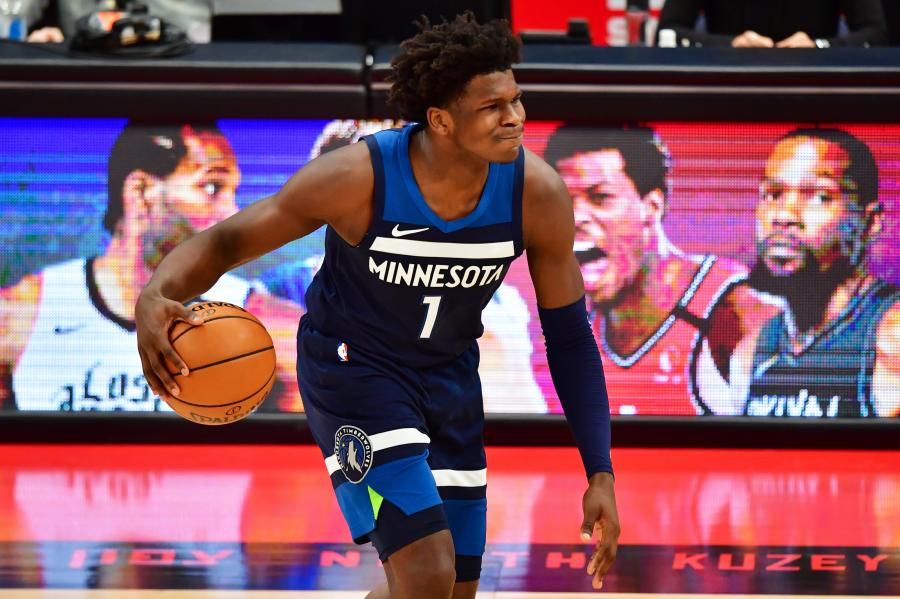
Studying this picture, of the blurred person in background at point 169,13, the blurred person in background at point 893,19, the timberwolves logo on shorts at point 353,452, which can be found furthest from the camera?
the blurred person in background at point 893,19

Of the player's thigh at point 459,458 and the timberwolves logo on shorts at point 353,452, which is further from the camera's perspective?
the player's thigh at point 459,458

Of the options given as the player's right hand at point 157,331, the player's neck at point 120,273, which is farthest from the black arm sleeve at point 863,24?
the player's right hand at point 157,331

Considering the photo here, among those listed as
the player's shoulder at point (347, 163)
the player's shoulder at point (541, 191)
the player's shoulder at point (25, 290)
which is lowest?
the player's shoulder at point (25, 290)

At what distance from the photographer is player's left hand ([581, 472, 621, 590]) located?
2.79m

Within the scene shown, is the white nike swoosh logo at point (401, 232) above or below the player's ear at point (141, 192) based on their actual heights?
above

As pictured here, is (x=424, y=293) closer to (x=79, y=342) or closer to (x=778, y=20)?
(x=79, y=342)

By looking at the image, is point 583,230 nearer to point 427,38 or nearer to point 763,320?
point 763,320

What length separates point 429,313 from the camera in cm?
299

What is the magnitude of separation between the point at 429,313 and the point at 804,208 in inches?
96.3

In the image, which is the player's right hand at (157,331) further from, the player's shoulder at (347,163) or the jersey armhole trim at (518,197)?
the jersey armhole trim at (518,197)

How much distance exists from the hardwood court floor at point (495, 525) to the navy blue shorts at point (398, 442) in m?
0.93

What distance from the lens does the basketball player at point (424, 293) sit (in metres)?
2.84

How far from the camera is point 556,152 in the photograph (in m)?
5.02

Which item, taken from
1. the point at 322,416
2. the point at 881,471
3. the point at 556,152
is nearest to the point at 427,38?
the point at 322,416
